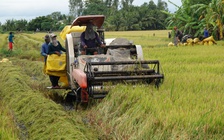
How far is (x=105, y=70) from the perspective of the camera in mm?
7145

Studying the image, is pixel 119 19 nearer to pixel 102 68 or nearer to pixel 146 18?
pixel 146 18

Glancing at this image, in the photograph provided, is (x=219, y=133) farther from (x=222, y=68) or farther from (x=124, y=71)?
(x=222, y=68)

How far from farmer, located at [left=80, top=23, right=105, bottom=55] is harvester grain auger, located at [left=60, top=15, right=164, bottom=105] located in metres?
0.20

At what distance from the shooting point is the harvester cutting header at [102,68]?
6.55 metres

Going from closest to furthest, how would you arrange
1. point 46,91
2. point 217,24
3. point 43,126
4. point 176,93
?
point 43,126 → point 176,93 → point 46,91 → point 217,24

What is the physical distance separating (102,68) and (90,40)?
1.48 metres

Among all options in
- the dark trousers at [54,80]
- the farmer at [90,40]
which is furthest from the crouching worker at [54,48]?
the farmer at [90,40]

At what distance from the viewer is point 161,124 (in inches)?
177

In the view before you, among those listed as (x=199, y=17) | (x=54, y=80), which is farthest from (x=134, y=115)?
(x=199, y=17)

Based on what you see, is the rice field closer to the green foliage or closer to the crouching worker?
the crouching worker

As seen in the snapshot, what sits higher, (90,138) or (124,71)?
(124,71)

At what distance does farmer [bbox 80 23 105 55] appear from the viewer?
8352 millimetres

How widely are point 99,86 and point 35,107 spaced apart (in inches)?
45.9

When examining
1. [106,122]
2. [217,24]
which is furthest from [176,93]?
[217,24]
